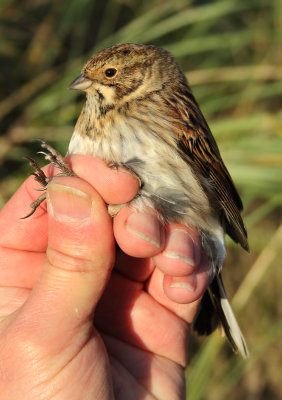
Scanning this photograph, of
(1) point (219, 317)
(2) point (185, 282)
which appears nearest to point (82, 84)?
(2) point (185, 282)

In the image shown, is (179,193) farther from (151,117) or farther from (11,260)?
(11,260)

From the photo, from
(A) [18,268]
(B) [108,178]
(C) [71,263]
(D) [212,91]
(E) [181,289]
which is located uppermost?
(D) [212,91]

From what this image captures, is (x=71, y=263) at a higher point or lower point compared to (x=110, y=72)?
lower

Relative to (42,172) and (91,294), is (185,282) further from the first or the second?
(42,172)

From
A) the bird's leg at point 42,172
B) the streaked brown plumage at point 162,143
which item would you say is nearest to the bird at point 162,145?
the streaked brown plumage at point 162,143

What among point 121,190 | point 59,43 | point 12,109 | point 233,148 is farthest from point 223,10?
point 121,190

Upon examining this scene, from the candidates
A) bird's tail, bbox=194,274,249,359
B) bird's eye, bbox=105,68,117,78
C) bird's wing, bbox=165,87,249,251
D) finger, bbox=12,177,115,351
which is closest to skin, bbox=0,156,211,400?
finger, bbox=12,177,115,351

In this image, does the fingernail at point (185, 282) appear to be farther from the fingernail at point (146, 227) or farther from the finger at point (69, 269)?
the finger at point (69, 269)
